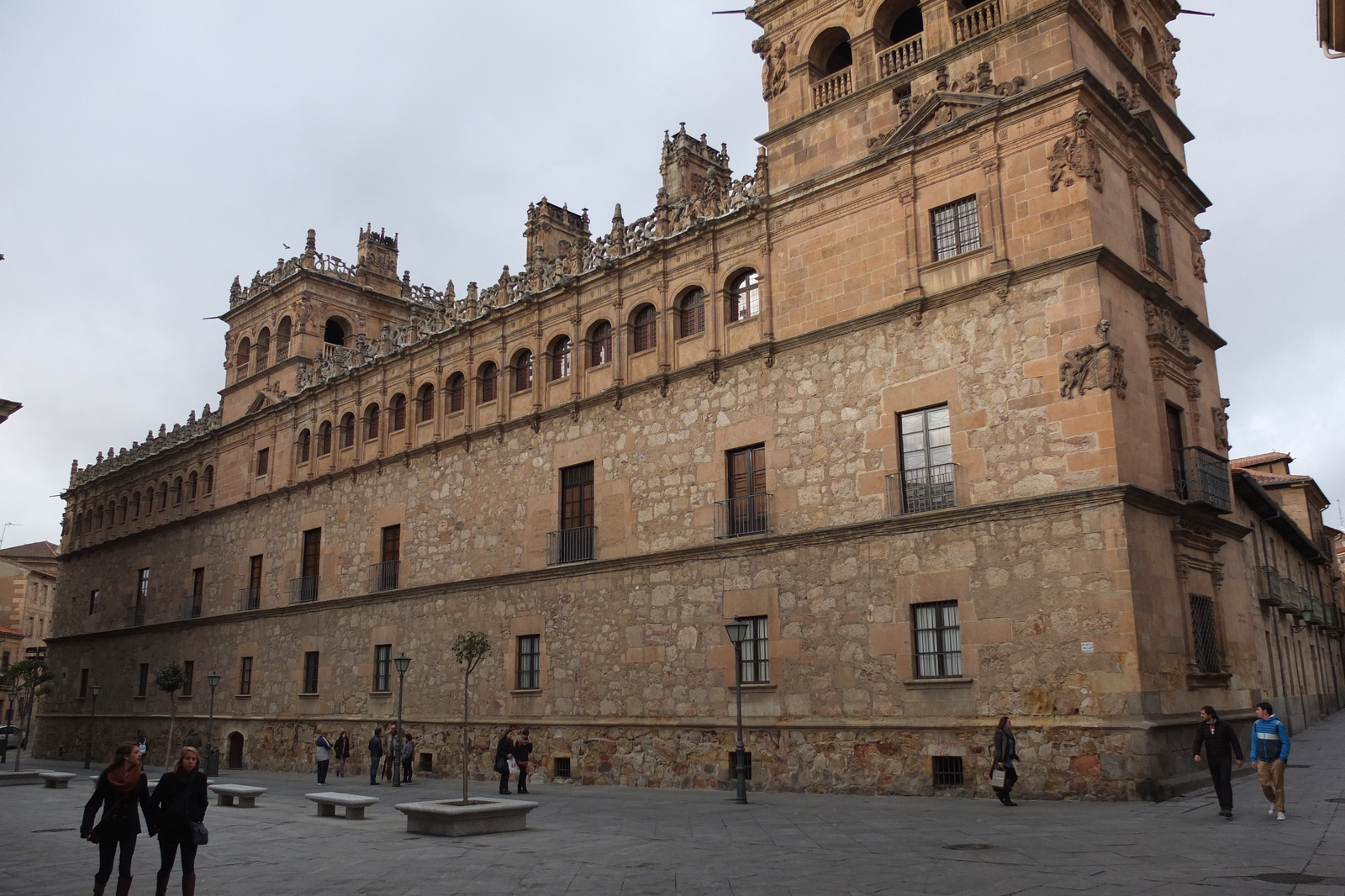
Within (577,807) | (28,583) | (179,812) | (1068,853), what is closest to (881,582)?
(577,807)

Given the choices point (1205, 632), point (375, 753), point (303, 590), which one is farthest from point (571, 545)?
point (1205, 632)

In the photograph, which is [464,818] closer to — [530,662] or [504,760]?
[504,760]

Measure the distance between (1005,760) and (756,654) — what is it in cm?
566

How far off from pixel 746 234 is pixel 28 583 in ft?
244

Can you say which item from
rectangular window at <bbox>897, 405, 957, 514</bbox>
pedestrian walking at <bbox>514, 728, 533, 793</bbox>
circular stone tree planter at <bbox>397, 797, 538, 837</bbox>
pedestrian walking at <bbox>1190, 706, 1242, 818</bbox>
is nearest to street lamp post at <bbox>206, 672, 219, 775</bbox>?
pedestrian walking at <bbox>514, 728, 533, 793</bbox>

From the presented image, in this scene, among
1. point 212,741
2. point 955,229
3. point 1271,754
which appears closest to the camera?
point 1271,754

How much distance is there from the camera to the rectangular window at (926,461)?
1788cm

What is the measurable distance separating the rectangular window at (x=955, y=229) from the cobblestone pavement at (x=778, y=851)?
9.26 meters

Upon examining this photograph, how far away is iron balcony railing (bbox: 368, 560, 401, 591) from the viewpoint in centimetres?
2872

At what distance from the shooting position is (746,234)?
861 inches

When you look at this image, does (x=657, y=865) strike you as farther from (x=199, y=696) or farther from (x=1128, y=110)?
(x=199, y=696)

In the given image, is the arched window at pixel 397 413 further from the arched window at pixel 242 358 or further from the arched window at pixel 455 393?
the arched window at pixel 242 358

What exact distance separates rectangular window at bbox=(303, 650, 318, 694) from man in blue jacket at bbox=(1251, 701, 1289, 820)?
25034mm

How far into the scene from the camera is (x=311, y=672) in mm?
30938
